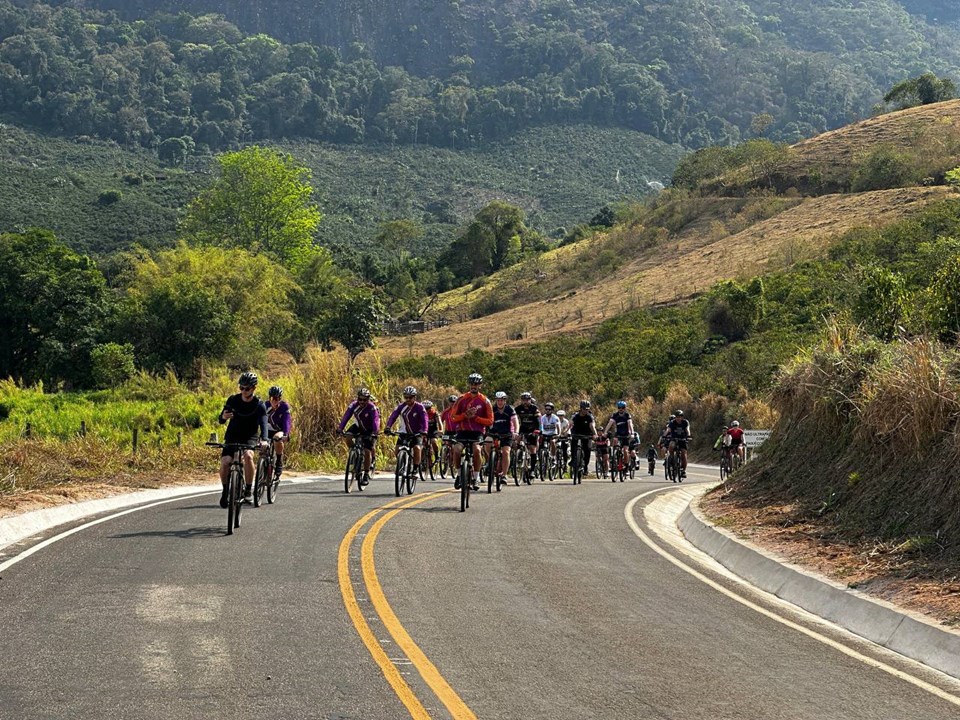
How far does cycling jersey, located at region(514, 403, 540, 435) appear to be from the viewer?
2962cm

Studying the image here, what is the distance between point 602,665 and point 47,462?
54.7 feet

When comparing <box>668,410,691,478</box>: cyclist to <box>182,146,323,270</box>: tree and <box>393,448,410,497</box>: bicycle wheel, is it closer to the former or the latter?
<box>393,448,410,497</box>: bicycle wheel

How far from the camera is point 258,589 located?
11.4m

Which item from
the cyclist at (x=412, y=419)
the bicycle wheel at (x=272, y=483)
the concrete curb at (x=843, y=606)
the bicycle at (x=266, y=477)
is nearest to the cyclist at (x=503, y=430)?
the cyclist at (x=412, y=419)

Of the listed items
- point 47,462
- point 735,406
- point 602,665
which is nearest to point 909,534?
point 602,665

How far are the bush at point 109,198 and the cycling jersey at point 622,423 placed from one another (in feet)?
429

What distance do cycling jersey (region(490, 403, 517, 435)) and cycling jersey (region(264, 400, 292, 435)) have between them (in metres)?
6.09

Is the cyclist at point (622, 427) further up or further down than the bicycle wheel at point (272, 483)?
further up

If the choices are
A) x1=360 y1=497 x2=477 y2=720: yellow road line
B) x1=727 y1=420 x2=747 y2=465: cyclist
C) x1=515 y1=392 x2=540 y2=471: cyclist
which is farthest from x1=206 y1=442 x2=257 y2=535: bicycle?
x1=727 y1=420 x2=747 y2=465: cyclist

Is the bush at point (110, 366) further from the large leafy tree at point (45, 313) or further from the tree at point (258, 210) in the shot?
the tree at point (258, 210)

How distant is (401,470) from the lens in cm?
2266

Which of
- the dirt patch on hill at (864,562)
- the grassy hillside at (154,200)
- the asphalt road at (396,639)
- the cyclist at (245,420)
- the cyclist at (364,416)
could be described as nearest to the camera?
the asphalt road at (396,639)

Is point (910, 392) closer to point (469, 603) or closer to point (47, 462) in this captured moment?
point (469, 603)

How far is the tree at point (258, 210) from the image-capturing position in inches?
4417
